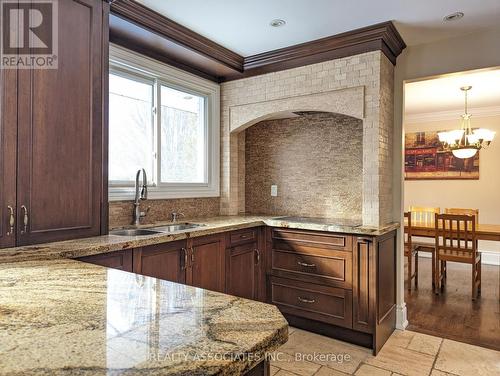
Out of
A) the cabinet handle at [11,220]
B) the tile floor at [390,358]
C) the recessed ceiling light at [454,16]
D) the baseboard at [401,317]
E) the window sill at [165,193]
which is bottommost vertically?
the tile floor at [390,358]

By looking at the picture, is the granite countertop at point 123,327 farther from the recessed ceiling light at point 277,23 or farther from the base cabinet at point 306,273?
the recessed ceiling light at point 277,23

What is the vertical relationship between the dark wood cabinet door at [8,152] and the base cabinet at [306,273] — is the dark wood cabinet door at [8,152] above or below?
above

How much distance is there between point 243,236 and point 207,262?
0.48m

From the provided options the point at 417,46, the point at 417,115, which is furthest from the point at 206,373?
the point at 417,115

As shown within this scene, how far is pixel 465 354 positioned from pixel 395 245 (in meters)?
0.95

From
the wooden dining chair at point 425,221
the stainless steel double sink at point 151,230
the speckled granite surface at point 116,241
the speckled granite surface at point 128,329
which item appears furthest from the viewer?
the wooden dining chair at point 425,221

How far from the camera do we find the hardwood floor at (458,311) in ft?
9.59

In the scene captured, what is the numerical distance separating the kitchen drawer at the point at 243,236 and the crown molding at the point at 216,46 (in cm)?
161

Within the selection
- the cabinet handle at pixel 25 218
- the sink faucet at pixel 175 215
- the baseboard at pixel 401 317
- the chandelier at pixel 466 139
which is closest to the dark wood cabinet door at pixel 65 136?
Result: the cabinet handle at pixel 25 218

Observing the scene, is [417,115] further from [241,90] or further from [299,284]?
[299,284]

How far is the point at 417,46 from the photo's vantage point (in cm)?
307

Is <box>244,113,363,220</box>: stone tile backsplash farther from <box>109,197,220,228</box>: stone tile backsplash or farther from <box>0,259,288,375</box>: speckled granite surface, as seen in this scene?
<box>0,259,288,375</box>: speckled granite surface

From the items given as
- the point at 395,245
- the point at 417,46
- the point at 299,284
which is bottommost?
the point at 299,284

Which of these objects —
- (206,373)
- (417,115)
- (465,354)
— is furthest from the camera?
(417,115)
